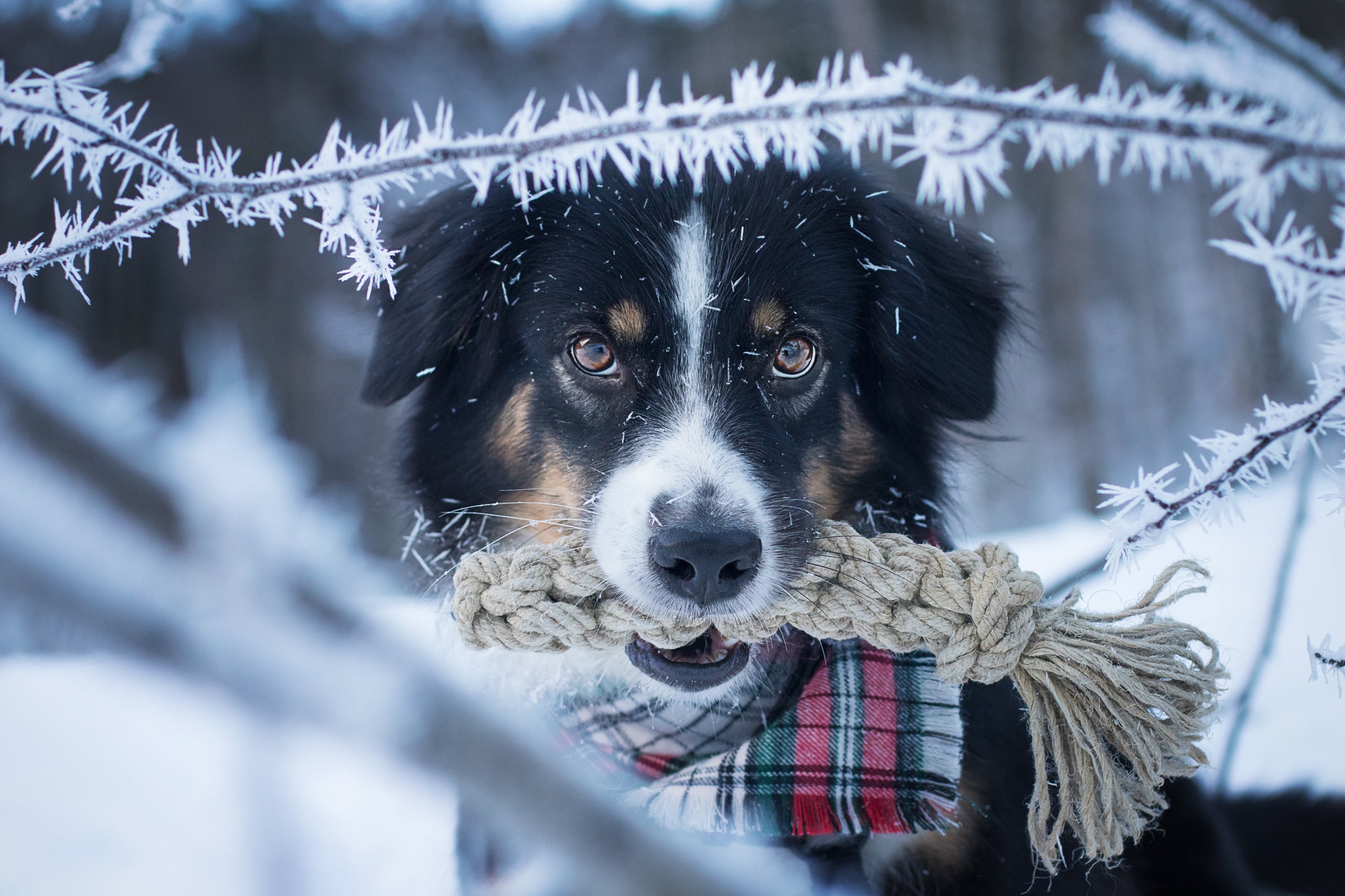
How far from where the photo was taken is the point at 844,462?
1.78m

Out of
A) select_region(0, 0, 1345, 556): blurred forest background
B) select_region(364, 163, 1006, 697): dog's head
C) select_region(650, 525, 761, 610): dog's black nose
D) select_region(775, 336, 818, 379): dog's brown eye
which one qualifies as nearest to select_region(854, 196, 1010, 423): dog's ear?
select_region(364, 163, 1006, 697): dog's head

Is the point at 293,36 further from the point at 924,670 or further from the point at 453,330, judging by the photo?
the point at 924,670

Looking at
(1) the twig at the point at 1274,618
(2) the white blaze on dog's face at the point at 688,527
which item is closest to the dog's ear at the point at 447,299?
(2) the white blaze on dog's face at the point at 688,527

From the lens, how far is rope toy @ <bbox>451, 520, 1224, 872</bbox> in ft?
3.54

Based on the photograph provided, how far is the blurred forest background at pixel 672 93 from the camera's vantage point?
21.1ft

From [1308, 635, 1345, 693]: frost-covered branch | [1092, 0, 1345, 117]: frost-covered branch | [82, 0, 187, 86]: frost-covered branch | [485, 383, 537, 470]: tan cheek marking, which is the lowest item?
[1308, 635, 1345, 693]: frost-covered branch

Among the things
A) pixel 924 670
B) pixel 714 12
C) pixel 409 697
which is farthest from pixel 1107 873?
pixel 714 12

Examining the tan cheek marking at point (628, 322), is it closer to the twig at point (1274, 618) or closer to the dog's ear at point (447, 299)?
the dog's ear at point (447, 299)

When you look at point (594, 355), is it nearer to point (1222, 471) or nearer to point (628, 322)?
point (628, 322)

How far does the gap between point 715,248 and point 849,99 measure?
0.85 metres

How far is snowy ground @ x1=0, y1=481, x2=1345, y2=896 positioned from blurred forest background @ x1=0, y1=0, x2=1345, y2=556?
3.04 metres

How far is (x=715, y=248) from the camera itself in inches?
65.4

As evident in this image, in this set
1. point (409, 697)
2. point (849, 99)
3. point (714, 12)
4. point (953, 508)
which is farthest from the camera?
point (714, 12)

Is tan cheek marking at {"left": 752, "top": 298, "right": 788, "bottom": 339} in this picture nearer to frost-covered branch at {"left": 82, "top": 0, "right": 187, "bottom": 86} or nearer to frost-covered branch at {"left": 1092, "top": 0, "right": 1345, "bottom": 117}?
frost-covered branch at {"left": 1092, "top": 0, "right": 1345, "bottom": 117}
